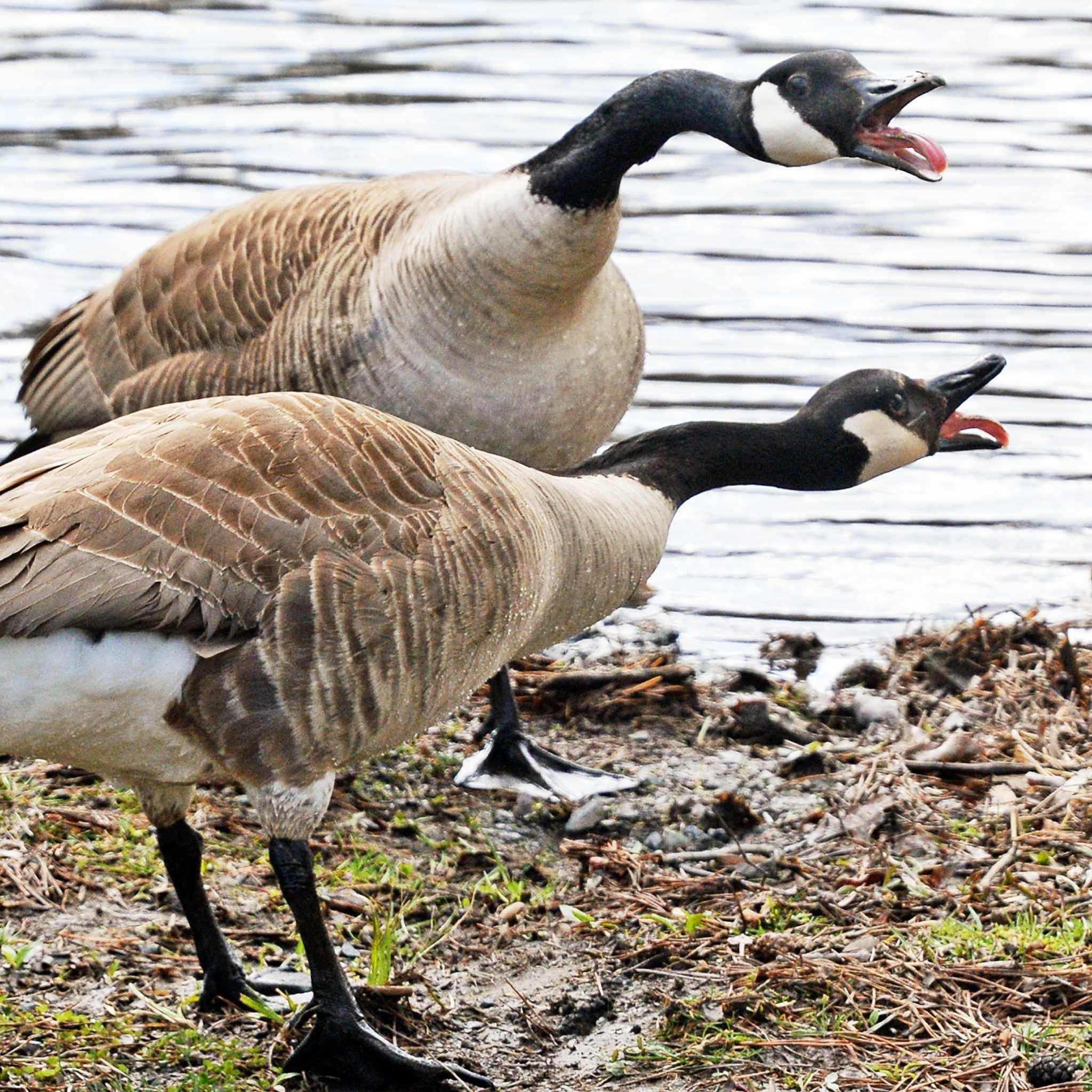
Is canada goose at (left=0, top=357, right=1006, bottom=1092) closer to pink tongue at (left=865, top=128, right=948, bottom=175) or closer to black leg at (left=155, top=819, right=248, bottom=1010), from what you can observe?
black leg at (left=155, top=819, right=248, bottom=1010)

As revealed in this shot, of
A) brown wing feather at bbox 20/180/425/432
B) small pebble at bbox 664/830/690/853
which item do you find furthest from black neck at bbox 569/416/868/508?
brown wing feather at bbox 20/180/425/432

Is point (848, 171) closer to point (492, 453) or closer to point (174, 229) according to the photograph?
point (174, 229)

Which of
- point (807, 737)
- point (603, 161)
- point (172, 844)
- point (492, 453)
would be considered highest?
point (603, 161)

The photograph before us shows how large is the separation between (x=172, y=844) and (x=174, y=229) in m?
7.01

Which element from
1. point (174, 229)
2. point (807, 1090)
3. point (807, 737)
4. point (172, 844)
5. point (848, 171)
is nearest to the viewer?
point (807, 1090)

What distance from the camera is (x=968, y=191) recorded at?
11594 mm

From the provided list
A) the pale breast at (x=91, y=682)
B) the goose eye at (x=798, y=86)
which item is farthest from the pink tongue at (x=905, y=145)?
the pale breast at (x=91, y=682)

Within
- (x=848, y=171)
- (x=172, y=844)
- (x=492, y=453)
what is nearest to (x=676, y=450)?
(x=492, y=453)

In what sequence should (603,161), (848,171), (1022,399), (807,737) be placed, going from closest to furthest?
(603,161) < (807,737) < (1022,399) < (848,171)

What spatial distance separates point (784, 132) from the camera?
5.81 m

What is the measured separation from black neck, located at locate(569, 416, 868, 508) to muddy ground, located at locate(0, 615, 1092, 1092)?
1.04 metres

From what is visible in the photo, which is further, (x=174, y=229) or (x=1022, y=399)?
(x=174, y=229)

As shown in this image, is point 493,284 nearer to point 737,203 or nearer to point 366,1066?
point 366,1066

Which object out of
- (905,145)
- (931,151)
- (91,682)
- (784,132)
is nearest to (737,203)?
(784,132)
